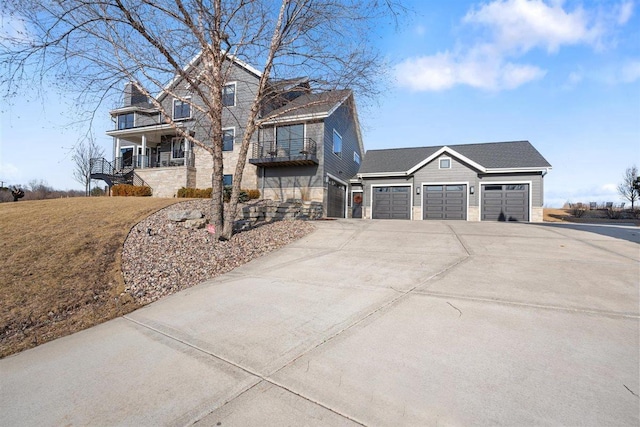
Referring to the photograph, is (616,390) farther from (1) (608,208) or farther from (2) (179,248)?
(1) (608,208)

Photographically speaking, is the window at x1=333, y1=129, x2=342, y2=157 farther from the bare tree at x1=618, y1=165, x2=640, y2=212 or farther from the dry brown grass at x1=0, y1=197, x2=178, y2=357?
the bare tree at x1=618, y1=165, x2=640, y2=212

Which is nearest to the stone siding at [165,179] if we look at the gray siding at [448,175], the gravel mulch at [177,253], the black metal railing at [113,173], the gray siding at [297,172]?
the black metal railing at [113,173]

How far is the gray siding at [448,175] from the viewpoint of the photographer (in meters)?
18.0

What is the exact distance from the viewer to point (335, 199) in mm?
18891

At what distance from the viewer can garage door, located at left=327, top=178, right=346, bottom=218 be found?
17788mm

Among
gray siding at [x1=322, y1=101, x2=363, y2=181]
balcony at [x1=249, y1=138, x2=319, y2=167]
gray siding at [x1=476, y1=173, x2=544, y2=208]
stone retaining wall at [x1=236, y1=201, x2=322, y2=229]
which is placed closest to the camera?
stone retaining wall at [x1=236, y1=201, x2=322, y2=229]

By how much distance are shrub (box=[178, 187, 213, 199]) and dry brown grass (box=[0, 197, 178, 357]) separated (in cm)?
779

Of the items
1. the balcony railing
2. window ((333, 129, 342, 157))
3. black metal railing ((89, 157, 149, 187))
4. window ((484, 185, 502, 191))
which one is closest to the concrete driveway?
window ((484, 185, 502, 191))

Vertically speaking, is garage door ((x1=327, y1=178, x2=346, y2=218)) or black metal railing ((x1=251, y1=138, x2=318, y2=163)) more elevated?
black metal railing ((x1=251, y1=138, x2=318, y2=163))

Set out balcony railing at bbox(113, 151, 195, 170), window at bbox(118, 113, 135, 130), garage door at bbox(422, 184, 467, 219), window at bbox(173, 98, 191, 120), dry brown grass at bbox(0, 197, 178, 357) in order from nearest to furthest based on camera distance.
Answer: dry brown grass at bbox(0, 197, 178, 357)
garage door at bbox(422, 184, 467, 219)
window at bbox(173, 98, 191, 120)
balcony railing at bbox(113, 151, 195, 170)
window at bbox(118, 113, 135, 130)

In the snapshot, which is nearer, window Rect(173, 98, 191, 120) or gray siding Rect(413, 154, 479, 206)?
gray siding Rect(413, 154, 479, 206)

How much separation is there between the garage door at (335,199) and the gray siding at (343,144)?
2.07 feet

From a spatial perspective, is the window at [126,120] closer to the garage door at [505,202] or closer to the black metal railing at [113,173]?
the black metal railing at [113,173]

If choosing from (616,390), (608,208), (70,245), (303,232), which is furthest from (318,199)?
(608,208)
